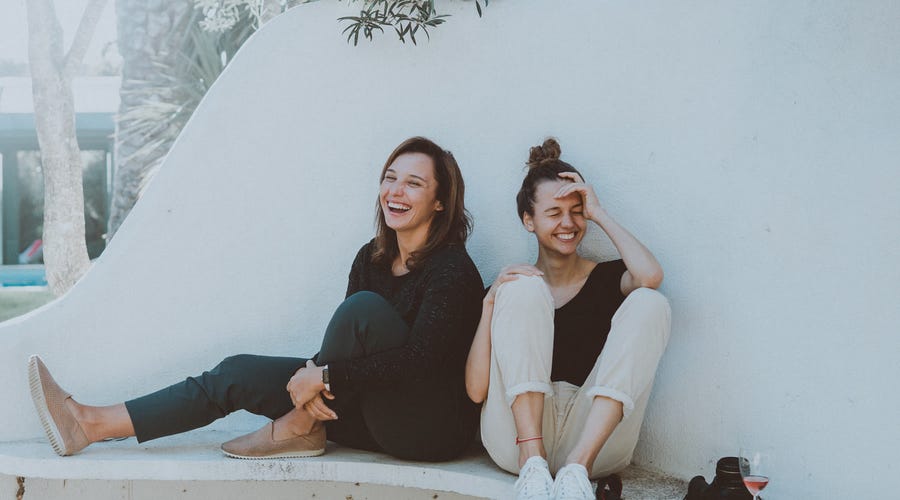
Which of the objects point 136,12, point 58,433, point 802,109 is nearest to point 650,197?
point 802,109

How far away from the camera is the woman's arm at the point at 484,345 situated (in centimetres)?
284

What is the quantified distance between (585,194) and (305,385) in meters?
1.13

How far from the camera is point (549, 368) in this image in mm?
2748

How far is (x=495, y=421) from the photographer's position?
2.82 metres

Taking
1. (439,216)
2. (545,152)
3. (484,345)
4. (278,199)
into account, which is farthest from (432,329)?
(278,199)

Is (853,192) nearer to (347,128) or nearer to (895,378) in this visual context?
(895,378)

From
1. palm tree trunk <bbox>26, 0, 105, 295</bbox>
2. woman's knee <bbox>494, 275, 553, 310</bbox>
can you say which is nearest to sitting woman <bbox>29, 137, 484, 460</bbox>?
woman's knee <bbox>494, 275, 553, 310</bbox>

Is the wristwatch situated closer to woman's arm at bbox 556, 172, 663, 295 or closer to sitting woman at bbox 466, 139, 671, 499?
sitting woman at bbox 466, 139, 671, 499

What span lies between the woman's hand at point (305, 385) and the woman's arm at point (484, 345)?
0.49 meters

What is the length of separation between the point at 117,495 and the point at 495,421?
1.74 metres

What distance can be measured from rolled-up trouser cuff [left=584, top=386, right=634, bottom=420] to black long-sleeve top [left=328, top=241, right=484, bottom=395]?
0.52 metres

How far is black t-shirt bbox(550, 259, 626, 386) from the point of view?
10.0ft

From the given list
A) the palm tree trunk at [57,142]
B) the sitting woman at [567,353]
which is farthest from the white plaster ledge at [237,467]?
the palm tree trunk at [57,142]

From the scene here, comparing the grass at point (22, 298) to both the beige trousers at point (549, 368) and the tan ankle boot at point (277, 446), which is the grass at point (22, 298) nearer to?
the tan ankle boot at point (277, 446)
